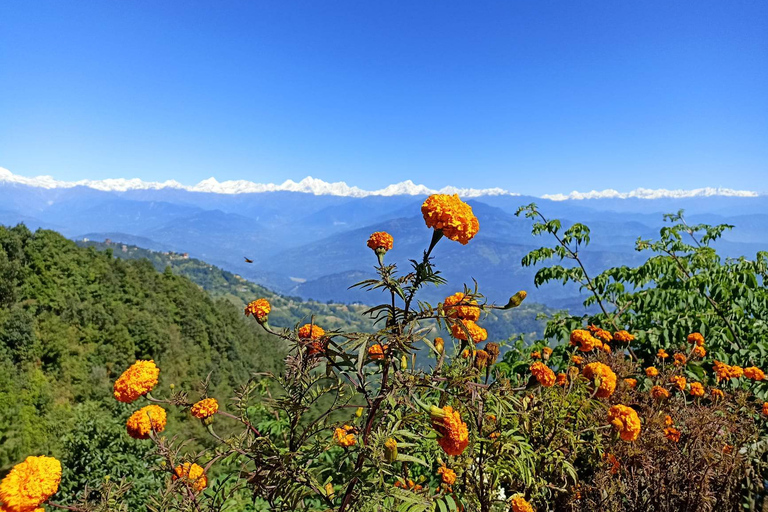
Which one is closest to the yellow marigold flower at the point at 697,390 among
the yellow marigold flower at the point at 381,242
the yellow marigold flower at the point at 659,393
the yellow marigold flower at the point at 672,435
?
the yellow marigold flower at the point at 659,393

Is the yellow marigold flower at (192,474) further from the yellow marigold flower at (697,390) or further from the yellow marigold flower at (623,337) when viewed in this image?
the yellow marigold flower at (623,337)

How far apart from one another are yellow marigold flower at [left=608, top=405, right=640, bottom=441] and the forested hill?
80.5 ft

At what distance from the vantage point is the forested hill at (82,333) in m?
25.5

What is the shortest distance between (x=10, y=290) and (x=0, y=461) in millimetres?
24396

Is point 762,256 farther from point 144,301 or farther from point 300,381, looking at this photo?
point 144,301

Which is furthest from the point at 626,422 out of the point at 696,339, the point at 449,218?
the point at 696,339

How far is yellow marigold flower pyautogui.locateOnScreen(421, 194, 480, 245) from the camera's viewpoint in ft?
5.11

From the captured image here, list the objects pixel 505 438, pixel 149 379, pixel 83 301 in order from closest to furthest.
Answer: pixel 505 438 → pixel 149 379 → pixel 83 301

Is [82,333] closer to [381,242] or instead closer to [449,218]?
[381,242]

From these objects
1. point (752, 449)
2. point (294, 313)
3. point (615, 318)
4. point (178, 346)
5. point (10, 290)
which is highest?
point (615, 318)

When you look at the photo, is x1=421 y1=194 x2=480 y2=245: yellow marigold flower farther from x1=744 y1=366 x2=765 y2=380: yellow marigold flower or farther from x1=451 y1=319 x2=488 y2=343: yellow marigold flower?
x1=744 y1=366 x2=765 y2=380: yellow marigold flower

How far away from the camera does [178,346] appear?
40625mm

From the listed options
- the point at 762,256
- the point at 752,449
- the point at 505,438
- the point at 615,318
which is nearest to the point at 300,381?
the point at 505,438

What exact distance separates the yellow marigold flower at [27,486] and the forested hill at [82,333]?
22933 mm
